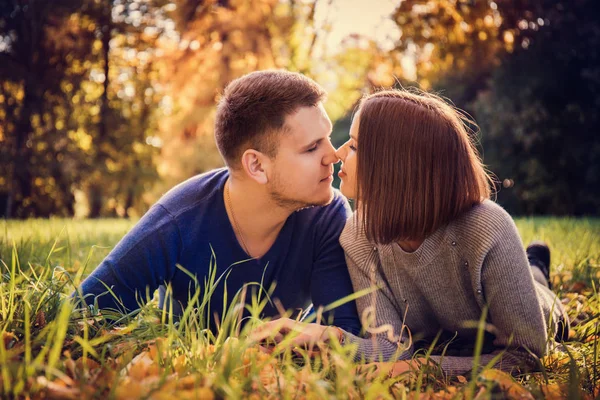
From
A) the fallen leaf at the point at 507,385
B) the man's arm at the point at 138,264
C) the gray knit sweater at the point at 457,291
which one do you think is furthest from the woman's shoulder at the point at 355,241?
the fallen leaf at the point at 507,385

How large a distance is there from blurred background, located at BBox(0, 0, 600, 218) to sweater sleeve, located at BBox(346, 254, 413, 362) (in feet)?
27.4

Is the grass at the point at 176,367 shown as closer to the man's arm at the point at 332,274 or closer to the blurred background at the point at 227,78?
the man's arm at the point at 332,274

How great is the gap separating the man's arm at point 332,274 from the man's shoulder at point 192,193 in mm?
604

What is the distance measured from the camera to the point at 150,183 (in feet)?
45.8

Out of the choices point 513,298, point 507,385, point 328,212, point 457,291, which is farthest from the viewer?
point 328,212

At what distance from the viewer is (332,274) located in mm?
2734

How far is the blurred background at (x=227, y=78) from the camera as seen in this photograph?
10148 mm

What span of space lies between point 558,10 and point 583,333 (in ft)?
33.0

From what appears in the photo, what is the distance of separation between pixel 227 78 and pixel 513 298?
11633 mm

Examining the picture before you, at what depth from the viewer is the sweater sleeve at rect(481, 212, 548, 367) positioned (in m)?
2.17

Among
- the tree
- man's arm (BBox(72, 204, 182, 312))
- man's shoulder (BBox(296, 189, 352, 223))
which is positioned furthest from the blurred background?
man's arm (BBox(72, 204, 182, 312))

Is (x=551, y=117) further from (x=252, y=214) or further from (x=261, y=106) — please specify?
(x=252, y=214)

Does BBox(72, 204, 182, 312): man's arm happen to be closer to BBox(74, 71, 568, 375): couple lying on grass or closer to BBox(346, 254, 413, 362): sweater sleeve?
BBox(74, 71, 568, 375): couple lying on grass

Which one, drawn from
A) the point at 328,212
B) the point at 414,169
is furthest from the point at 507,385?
the point at 328,212
